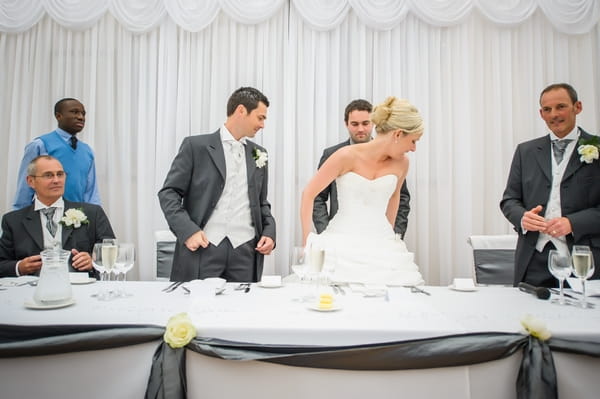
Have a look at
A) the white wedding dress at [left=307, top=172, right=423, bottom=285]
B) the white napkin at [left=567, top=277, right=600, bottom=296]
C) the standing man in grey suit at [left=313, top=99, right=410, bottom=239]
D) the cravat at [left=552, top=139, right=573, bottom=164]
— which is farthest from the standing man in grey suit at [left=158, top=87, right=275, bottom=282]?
the cravat at [left=552, top=139, right=573, bottom=164]

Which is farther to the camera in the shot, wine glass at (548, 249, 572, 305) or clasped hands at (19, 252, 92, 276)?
clasped hands at (19, 252, 92, 276)

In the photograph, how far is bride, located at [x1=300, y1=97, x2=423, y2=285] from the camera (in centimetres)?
240

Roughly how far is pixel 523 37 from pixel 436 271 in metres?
2.20

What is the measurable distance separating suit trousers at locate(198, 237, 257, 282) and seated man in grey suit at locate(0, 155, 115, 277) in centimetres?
65

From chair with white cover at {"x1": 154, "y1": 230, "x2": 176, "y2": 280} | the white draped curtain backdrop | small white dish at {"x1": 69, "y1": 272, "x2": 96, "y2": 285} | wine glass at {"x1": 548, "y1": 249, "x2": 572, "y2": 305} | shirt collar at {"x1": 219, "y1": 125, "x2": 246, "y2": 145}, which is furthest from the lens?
the white draped curtain backdrop

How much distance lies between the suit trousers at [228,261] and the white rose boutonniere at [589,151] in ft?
5.83

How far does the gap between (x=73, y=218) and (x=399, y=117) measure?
194cm

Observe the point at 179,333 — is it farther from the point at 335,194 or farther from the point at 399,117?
the point at 335,194

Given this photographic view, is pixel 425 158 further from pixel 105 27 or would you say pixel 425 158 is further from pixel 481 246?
pixel 105 27

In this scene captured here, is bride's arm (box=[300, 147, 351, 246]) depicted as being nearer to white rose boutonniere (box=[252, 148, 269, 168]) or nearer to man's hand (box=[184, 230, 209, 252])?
white rose boutonniere (box=[252, 148, 269, 168])

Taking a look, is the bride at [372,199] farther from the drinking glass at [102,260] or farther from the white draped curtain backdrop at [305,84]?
the white draped curtain backdrop at [305,84]

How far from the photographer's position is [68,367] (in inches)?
49.4

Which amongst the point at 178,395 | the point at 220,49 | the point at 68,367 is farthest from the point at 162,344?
the point at 220,49

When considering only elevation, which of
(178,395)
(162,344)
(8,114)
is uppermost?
(8,114)
